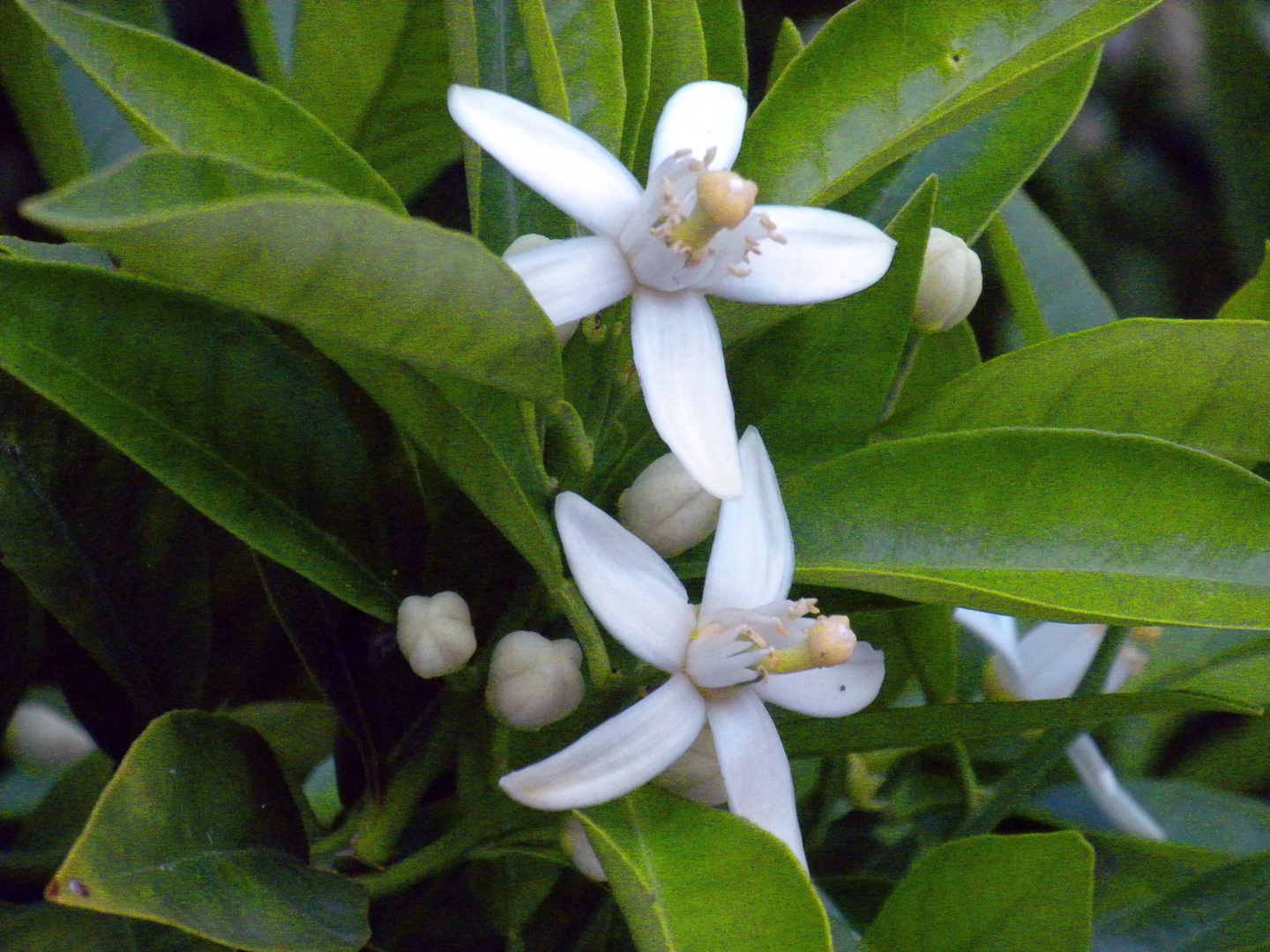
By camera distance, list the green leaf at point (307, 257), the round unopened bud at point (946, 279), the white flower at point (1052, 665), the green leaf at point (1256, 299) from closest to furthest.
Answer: the green leaf at point (307, 257) → the round unopened bud at point (946, 279) → the green leaf at point (1256, 299) → the white flower at point (1052, 665)

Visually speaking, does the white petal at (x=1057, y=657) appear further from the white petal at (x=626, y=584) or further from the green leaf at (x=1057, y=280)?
the white petal at (x=626, y=584)

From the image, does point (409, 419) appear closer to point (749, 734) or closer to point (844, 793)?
point (749, 734)

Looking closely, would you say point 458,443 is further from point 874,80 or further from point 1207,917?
point 1207,917

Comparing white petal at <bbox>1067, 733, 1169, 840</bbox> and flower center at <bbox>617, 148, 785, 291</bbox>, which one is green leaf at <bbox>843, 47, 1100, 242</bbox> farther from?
white petal at <bbox>1067, 733, 1169, 840</bbox>

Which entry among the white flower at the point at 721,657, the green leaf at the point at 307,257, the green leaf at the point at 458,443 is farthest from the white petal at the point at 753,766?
the green leaf at the point at 307,257

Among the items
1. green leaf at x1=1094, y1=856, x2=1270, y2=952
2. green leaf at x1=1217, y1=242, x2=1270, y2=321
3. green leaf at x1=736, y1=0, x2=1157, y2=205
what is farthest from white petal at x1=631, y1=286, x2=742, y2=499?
green leaf at x1=1094, y1=856, x2=1270, y2=952

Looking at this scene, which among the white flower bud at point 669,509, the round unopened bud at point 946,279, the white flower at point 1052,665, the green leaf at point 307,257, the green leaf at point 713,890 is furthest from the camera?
the white flower at point 1052,665

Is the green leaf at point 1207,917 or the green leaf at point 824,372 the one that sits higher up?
the green leaf at point 824,372

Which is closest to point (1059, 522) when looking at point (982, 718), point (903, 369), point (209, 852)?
point (982, 718)
